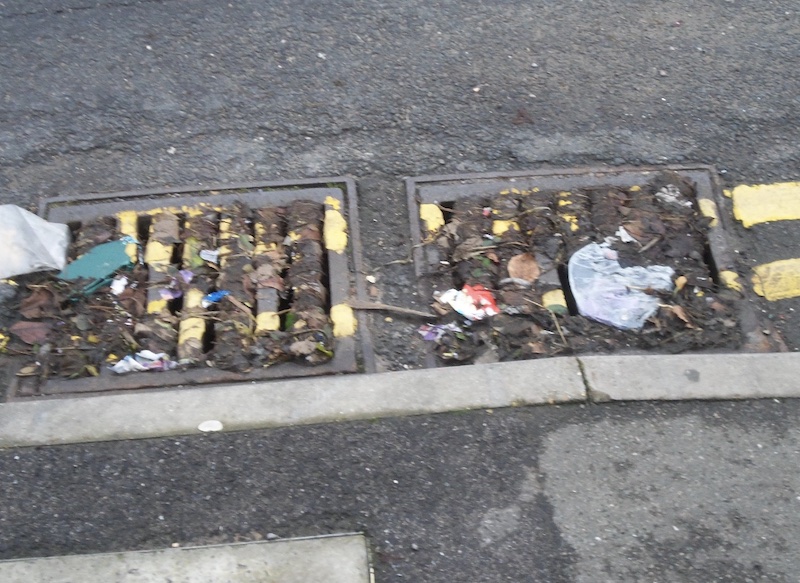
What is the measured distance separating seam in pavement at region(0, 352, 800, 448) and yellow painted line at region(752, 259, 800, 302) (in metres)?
0.34

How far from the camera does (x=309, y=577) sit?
2.08 m

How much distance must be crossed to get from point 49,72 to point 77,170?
695 millimetres

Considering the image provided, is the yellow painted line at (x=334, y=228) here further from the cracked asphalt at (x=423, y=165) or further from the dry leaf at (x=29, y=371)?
the dry leaf at (x=29, y=371)

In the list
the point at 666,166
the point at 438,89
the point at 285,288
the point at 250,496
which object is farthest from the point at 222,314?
the point at 666,166

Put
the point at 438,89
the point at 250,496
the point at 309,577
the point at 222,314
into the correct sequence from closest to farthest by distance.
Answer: the point at 309,577 < the point at 250,496 < the point at 222,314 < the point at 438,89

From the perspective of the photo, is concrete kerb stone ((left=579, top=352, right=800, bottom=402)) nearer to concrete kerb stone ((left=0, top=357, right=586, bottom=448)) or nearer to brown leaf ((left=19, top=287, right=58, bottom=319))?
concrete kerb stone ((left=0, top=357, right=586, bottom=448))

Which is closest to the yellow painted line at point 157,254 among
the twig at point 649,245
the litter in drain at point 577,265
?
the litter in drain at point 577,265

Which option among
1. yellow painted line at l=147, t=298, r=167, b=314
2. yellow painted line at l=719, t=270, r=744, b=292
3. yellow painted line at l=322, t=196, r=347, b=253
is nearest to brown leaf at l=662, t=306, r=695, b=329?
yellow painted line at l=719, t=270, r=744, b=292

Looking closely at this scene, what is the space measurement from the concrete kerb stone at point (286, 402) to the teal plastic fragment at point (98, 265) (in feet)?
1.67

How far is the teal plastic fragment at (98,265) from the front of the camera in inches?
108

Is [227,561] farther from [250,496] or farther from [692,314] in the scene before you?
[692,314]

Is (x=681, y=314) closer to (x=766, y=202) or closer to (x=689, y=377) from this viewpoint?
(x=689, y=377)

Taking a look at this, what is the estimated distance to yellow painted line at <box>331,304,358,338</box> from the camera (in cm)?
264

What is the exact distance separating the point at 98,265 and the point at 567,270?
5.93ft
